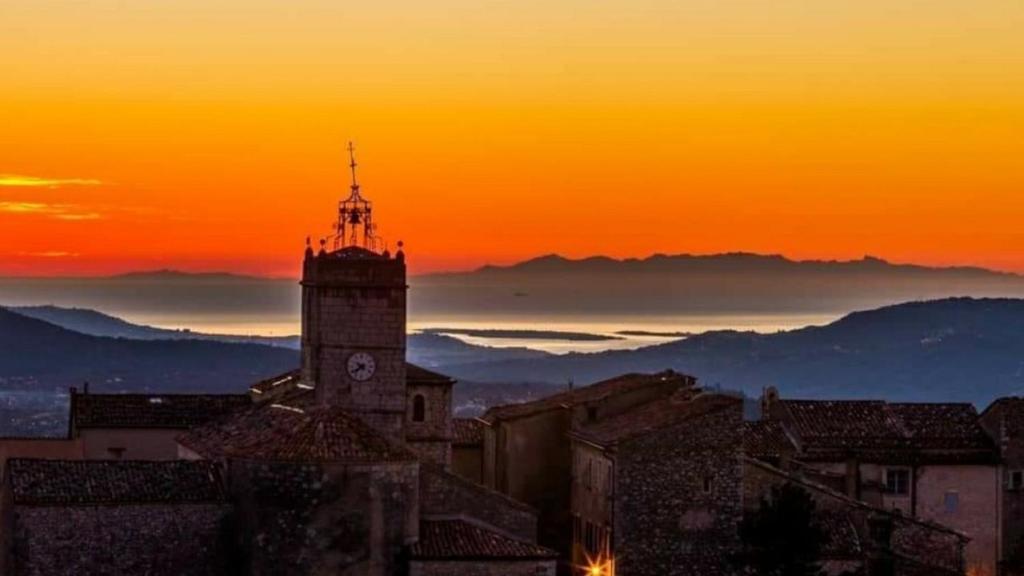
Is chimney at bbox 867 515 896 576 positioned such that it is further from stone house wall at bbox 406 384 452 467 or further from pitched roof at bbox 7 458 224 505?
pitched roof at bbox 7 458 224 505

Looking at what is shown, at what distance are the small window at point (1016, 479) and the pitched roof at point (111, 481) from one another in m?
30.1

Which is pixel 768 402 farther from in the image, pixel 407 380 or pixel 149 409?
pixel 149 409

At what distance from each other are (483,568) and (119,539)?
8.32 m

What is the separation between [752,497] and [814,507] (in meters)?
1.66

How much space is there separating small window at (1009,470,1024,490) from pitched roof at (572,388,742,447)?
13.4 m

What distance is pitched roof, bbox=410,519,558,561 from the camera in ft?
183

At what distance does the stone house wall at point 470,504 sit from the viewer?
58.7m

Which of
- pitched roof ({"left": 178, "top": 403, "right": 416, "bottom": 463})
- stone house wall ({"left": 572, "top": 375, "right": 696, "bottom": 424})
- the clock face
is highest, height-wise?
the clock face

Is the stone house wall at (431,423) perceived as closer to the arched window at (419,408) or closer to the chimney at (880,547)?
the arched window at (419,408)

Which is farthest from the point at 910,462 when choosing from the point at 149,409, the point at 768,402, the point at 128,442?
the point at 128,442

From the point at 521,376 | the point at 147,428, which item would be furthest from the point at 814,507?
the point at 521,376

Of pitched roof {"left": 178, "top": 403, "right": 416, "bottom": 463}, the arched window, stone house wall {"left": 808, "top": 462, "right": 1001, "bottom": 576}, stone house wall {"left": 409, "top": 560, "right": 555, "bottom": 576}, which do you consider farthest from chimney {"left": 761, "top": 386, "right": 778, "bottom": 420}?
pitched roof {"left": 178, "top": 403, "right": 416, "bottom": 463}

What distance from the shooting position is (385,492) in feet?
180

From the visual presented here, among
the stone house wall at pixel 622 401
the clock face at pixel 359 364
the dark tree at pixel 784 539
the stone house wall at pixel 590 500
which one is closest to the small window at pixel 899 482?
the stone house wall at pixel 622 401
